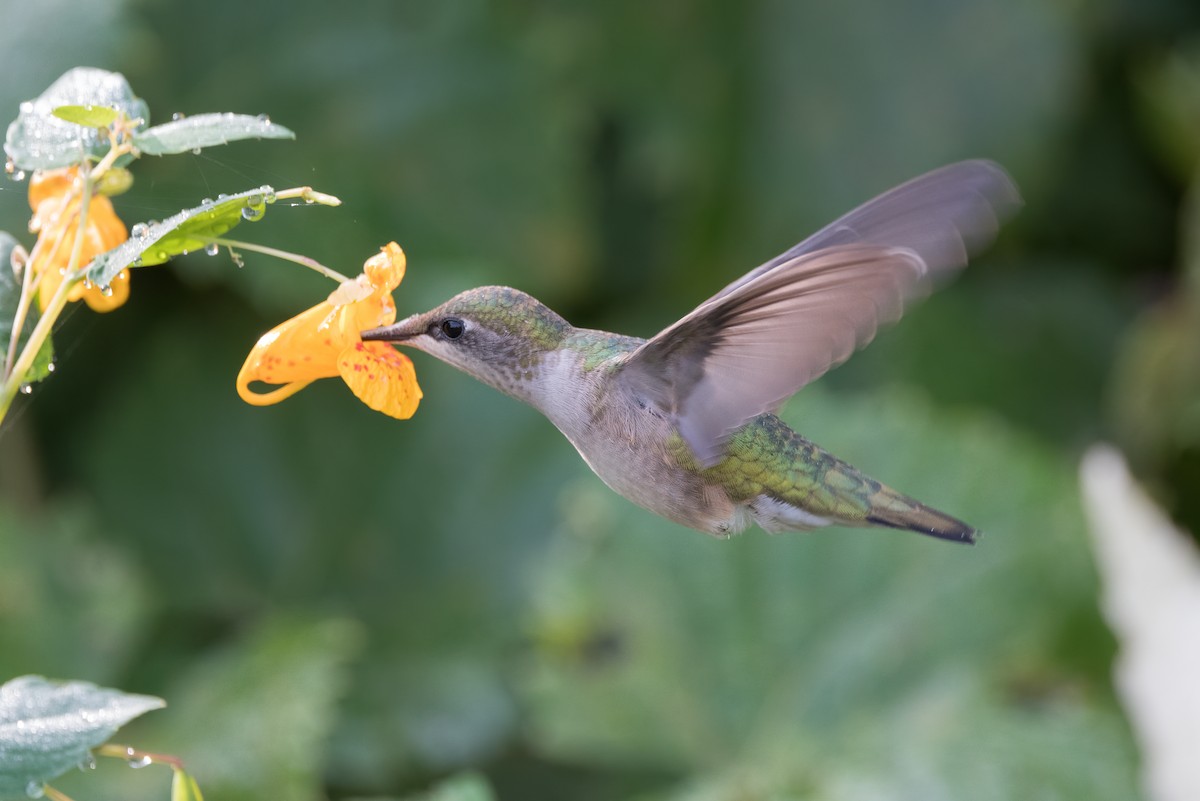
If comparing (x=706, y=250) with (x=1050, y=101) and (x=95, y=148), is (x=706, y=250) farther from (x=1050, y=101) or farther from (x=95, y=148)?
(x=95, y=148)

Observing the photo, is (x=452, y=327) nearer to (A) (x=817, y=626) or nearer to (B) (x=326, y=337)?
(B) (x=326, y=337)

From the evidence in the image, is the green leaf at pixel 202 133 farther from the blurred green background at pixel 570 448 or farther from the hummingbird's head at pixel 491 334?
the blurred green background at pixel 570 448

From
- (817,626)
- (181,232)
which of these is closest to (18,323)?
(181,232)

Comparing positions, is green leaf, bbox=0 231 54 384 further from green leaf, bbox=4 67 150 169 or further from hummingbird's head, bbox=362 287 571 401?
hummingbird's head, bbox=362 287 571 401

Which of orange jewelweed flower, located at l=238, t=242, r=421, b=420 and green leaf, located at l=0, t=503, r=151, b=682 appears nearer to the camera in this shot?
orange jewelweed flower, located at l=238, t=242, r=421, b=420

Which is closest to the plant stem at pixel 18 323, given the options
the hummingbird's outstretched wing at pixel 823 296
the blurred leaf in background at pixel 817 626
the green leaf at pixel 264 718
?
the hummingbird's outstretched wing at pixel 823 296

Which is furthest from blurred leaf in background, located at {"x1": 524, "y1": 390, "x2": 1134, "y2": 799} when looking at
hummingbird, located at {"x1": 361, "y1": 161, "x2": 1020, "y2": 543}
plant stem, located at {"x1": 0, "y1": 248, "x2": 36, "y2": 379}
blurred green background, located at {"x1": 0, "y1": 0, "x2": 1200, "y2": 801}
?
plant stem, located at {"x1": 0, "y1": 248, "x2": 36, "y2": 379}
